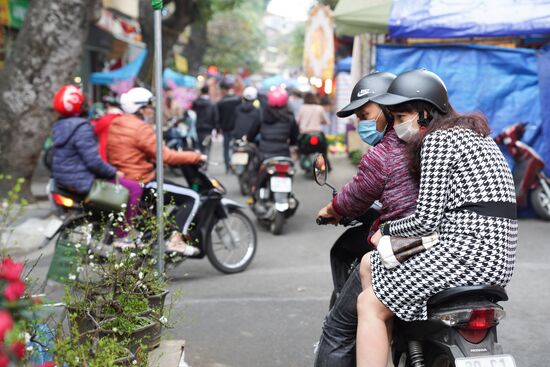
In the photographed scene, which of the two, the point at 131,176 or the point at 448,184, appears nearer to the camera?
the point at 448,184

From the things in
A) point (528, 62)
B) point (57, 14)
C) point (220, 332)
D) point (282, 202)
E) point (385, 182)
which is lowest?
point (220, 332)

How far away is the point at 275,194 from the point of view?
8.82 metres

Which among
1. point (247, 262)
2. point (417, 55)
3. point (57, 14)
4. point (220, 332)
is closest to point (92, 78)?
point (57, 14)

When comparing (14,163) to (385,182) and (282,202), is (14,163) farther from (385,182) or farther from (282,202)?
(385,182)

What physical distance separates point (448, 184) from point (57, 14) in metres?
8.76

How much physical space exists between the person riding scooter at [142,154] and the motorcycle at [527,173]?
4.97 meters

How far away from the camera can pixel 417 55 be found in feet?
31.7

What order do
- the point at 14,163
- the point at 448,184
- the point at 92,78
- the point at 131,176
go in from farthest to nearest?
1. the point at 92,78
2. the point at 14,163
3. the point at 131,176
4. the point at 448,184

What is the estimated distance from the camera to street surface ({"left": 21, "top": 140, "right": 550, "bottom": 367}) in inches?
183

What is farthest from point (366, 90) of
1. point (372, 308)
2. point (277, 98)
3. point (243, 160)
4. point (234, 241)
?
point (243, 160)

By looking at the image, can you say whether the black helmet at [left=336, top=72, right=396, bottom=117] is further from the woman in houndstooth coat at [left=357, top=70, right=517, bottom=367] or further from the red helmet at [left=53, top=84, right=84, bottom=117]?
the red helmet at [left=53, top=84, right=84, bottom=117]

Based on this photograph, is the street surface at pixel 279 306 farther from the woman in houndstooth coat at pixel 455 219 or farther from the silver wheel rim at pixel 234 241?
the woman in houndstooth coat at pixel 455 219

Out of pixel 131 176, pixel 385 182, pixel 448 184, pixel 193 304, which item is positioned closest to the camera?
pixel 448 184

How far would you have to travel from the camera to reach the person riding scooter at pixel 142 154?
6.19 metres
